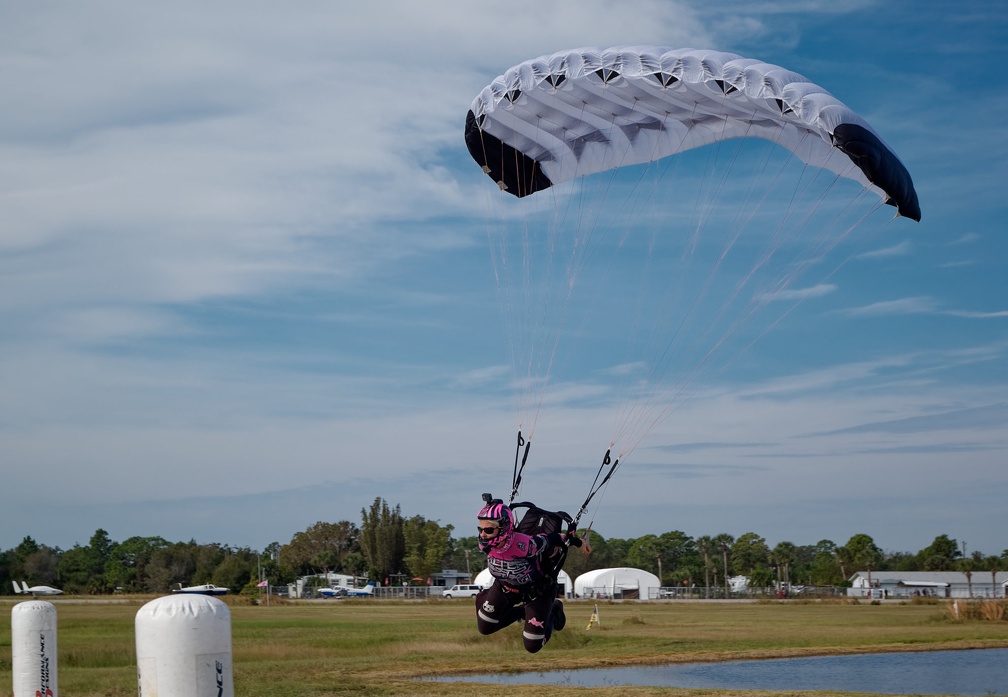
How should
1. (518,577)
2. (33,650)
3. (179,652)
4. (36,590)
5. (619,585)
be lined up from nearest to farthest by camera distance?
1. (179,652)
2. (33,650)
3. (518,577)
4. (619,585)
5. (36,590)

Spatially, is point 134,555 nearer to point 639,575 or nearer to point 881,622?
point 639,575

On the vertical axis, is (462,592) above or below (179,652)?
below

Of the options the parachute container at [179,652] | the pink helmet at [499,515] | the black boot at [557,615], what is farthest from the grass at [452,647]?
the parachute container at [179,652]

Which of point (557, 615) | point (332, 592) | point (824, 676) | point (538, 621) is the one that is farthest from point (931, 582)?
point (538, 621)

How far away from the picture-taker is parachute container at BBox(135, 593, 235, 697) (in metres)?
5.07

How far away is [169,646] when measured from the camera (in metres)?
5.07

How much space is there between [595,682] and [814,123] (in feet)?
44.5

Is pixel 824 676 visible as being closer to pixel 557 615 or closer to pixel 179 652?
pixel 557 615

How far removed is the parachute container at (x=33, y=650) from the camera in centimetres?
1105

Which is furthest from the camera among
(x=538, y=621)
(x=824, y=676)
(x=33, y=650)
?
(x=824, y=676)

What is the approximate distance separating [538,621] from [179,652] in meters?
8.26

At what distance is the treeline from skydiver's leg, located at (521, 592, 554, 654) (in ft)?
268

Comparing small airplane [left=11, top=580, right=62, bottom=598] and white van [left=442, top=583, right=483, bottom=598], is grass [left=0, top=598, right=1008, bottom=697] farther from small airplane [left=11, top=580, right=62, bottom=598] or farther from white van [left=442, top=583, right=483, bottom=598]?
small airplane [left=11, top=580, right=62, bottom=598]

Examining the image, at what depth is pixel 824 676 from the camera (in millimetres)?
23453
